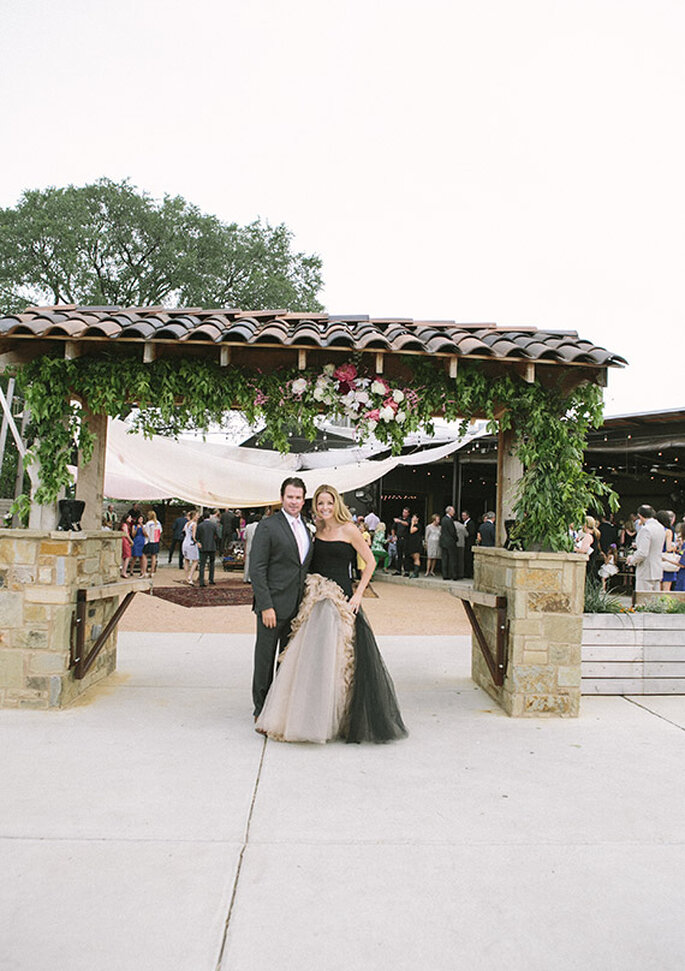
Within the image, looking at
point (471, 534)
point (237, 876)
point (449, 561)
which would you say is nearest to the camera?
point (237, 876)

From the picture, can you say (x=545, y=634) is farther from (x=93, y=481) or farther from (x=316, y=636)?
(x=93, y=481)

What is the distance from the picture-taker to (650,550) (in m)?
8.00

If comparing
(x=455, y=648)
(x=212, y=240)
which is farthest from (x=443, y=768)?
(x=212, y=240)

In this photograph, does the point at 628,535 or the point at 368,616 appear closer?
the point at 368,616

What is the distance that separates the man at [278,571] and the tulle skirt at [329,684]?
151 mm

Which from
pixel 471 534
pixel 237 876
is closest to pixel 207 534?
pixel 471 534

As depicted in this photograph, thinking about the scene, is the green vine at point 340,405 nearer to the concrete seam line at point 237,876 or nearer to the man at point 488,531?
the concrete seam line at point 237,876

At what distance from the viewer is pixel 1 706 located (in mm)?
4492

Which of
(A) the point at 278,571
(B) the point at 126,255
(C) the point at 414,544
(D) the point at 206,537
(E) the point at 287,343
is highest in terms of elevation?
(B) the point at 126,255

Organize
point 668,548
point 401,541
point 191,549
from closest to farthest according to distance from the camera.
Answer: point 668,548, point 191,549, point 401,541

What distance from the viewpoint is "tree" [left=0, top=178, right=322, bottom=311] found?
65.0ft

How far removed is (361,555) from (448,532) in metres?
10.0

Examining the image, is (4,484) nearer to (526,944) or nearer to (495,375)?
(495,375)

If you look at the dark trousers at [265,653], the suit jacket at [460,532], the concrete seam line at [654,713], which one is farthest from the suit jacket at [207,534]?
the concrete seam line at [654,713]
